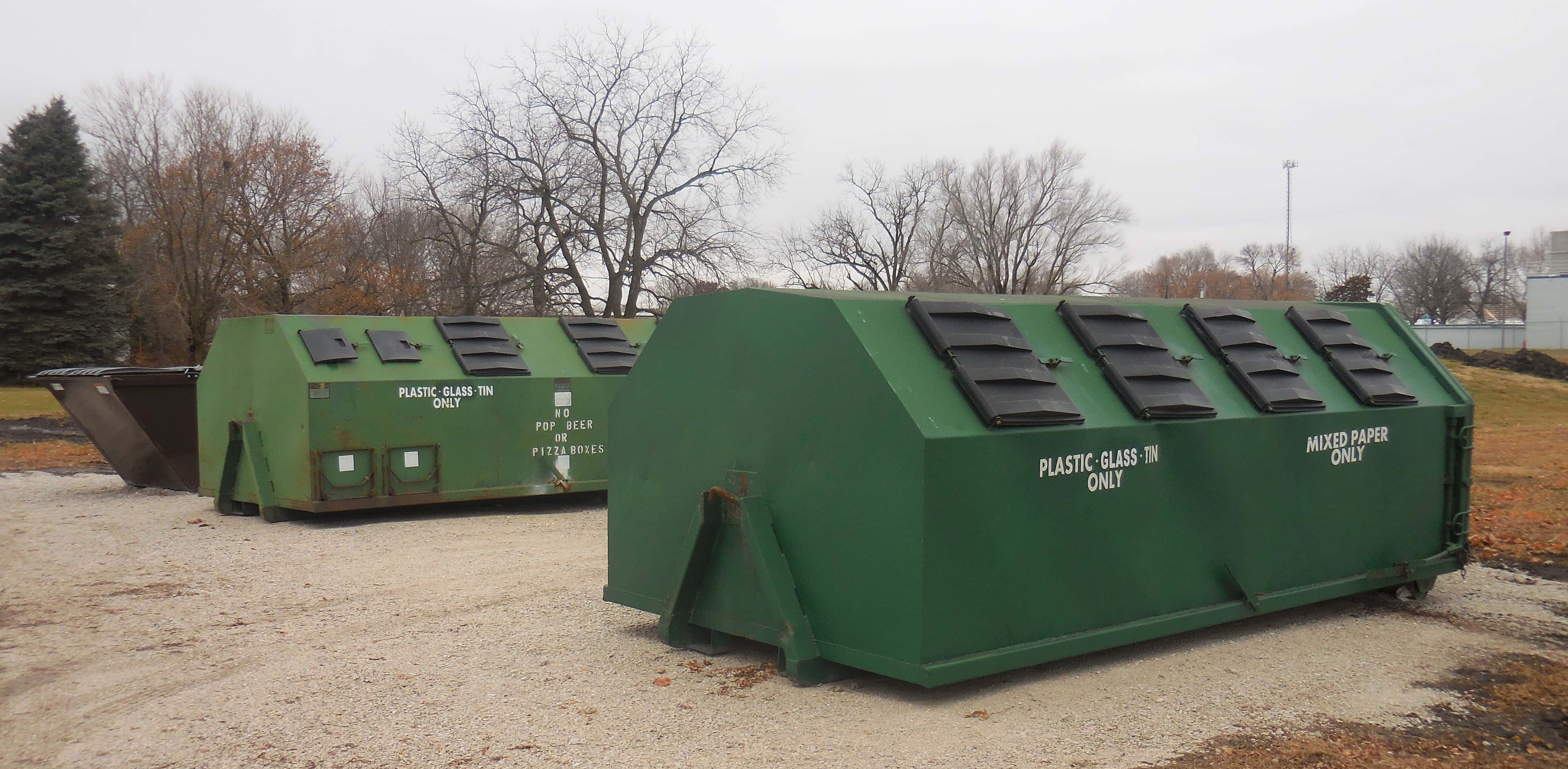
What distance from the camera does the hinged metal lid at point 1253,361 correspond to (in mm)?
7109

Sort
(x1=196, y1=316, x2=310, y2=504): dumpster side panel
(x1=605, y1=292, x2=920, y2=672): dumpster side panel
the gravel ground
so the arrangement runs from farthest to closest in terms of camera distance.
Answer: (x1=196, y1=316, x2=310, y2=504): dumpster side panel < (x1=605, y1=292, x2=920, y2=672): dumpster side panel < the gravel ground

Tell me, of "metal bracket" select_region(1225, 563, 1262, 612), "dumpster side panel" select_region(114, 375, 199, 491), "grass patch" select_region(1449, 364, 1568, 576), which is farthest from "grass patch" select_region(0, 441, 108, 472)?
"grass patch" select_region(1449, 364, 1568, 576)

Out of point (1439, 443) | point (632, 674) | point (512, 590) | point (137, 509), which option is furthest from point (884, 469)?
point (137, 509)

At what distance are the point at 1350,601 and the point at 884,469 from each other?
4.46 m

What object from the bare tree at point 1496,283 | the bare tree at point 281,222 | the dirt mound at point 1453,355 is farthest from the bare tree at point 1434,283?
the bare tree at point 281,222

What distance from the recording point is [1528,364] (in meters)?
39.2

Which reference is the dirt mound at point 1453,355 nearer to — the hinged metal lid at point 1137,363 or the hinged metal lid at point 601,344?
the hinged metal lid at point 601,344

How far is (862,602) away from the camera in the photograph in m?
5.65

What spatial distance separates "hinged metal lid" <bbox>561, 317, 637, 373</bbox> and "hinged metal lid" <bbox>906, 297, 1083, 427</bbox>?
28.5ft

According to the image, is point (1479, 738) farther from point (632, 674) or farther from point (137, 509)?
point (137, 509)

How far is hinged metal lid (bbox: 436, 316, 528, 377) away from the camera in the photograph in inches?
539

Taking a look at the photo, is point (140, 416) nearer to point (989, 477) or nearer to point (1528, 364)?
point (989, 477)

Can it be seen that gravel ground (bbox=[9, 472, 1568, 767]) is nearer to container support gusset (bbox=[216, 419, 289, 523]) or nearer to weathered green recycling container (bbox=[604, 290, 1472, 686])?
weathered green recycling container (bbox=[604, 290, 1472, 686])

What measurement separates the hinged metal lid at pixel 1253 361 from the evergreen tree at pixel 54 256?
44.1 meters
